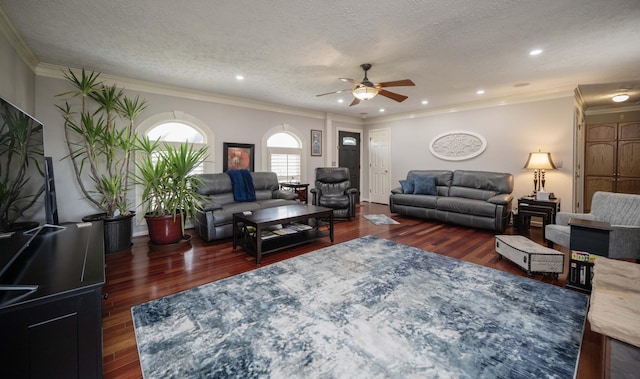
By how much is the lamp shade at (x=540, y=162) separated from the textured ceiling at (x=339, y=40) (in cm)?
118

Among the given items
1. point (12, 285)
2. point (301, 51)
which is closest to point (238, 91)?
point (301, 51)

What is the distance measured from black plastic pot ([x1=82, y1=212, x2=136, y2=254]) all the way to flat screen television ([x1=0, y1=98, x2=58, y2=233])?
5.31 ft

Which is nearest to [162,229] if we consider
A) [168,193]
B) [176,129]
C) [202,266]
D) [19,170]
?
[168,193]

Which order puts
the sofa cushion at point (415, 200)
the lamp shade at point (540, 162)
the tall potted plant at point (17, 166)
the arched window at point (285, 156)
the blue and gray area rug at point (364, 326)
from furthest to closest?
1. the arched window at point (285, 156)
2. the sofa cushion at point (415, 200)
3. the lamp shade at point (540, 162)
4. the blue and gray area rug at point (364, 326)
5. the tall potted plant at point (17, 166)

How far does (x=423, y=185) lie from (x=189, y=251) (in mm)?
4659

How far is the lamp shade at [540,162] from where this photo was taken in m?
4.60

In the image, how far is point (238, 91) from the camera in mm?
4930

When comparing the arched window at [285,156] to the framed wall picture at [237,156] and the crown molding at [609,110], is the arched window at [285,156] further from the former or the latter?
the crown molding at [609,110]

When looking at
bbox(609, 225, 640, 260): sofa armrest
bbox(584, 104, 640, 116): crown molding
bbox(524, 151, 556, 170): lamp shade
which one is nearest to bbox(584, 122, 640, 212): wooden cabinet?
bbox(584, 104, 640, 116): crown molding

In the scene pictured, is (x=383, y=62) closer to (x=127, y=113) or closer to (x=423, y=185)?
(x=423, y=185)

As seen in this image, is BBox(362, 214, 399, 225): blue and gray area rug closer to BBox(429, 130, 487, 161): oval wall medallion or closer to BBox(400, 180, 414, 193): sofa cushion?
BBox(400, 180, 414, 193): sofa cushion

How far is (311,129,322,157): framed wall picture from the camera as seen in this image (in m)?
6.85

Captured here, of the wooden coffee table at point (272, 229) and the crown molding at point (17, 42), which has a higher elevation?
the crown molding at point (17, 42)

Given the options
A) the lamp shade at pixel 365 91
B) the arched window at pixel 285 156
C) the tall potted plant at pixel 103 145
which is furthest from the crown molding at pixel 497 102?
the tall potted plant at pixel 103 145
